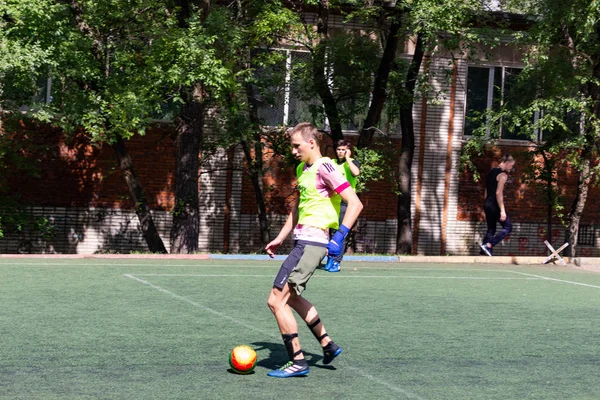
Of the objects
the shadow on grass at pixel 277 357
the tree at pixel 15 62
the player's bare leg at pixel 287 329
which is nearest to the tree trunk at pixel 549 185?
the tree at pixel 15 62

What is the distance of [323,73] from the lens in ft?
73.7

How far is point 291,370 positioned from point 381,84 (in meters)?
15.7

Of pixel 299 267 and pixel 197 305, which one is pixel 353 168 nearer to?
pixel 197 305

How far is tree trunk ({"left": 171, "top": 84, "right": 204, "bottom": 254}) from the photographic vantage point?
864 inches

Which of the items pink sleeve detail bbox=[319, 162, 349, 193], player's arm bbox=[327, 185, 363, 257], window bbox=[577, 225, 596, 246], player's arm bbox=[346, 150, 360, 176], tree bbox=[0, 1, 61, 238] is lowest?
window bbox=[577, 225, 596, 246]

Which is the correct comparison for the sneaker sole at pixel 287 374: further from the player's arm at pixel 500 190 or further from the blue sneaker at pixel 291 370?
the player's arm at pixel 500 190

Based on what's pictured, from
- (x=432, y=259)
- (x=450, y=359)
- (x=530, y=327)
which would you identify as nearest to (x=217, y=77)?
(x=432, y=259)

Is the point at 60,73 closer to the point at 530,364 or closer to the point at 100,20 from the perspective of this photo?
the point at 100,20

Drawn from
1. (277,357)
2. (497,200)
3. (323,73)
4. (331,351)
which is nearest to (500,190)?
(497,200)

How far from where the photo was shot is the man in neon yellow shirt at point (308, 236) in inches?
298

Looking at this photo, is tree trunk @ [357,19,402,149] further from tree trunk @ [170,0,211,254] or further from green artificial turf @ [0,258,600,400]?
green artificial turf @ [0,258,600,400]

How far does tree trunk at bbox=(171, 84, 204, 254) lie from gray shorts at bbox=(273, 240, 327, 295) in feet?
47.5

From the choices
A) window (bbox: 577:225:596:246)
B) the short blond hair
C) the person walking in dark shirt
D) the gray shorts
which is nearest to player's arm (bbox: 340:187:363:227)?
the gray shorts

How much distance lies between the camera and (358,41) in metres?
23.2
